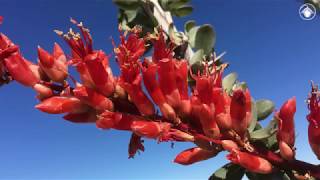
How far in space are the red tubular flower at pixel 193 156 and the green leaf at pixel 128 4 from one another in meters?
0.91

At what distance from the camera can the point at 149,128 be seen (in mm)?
1397

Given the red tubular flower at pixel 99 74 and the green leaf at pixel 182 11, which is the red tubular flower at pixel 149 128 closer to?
the red tubular flower at pixel 99 74

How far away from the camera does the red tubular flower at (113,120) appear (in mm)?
1398

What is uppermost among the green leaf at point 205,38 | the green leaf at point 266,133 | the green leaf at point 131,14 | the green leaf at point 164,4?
the green leaf at point 164,4

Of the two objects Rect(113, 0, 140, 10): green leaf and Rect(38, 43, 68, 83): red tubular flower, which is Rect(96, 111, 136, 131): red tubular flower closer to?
Rect(38, 43, 68, 83): red tubular flower

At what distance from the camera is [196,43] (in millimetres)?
1997

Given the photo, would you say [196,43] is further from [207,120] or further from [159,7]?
[207,120]

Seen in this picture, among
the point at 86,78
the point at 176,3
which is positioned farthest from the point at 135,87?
the point at 176,3

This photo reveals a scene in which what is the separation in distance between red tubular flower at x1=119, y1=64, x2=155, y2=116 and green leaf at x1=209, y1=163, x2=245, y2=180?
326mm

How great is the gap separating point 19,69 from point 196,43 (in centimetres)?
82

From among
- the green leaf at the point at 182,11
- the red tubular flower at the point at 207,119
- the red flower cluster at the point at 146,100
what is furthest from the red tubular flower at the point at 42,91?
the green leaf at the point at 182,11

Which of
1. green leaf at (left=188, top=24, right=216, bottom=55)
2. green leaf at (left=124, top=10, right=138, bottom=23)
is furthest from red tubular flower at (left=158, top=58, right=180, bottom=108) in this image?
green leaf at (left=124, top=10, right=138, bottom=23)

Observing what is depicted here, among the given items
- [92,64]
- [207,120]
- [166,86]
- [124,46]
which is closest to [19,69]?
[92,64]

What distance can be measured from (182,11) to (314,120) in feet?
3.62
